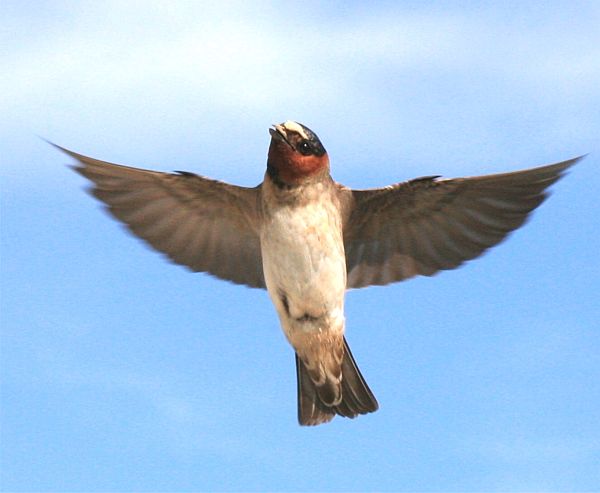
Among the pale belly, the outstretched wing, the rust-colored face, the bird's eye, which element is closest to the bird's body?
the pale belly

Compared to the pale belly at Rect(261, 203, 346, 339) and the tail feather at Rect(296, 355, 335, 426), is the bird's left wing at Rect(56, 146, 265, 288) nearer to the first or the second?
the pale belly at Rect(261, 203, 346, 339)

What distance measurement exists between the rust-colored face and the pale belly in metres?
0.31

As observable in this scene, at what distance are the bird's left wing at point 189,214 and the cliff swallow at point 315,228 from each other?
0.5 inches

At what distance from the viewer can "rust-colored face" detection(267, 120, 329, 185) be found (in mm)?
10234

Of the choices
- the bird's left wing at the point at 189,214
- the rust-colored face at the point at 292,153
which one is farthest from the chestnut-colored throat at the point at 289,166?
the bird's left wing at the point at 189,214

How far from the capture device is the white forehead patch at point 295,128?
33.7 ft

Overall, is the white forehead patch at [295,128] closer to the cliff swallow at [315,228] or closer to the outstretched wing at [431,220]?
the cliff swallow at [315,228]

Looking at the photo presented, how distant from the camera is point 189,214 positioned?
460 inches

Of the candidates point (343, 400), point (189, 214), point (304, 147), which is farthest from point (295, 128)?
point (343, 400)

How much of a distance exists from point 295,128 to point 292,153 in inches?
8.9

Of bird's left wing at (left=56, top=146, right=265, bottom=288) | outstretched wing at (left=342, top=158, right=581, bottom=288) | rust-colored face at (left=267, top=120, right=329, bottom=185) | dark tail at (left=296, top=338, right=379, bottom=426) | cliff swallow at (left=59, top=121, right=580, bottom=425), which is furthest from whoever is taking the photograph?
dark tail at (left=296, top=338, right=379, bottom=426)

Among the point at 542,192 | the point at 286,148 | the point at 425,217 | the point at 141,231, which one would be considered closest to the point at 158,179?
the point at 141,231

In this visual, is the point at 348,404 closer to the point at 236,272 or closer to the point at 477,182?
the point at 236,272

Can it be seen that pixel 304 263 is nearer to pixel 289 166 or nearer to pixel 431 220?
pixel 289 166
